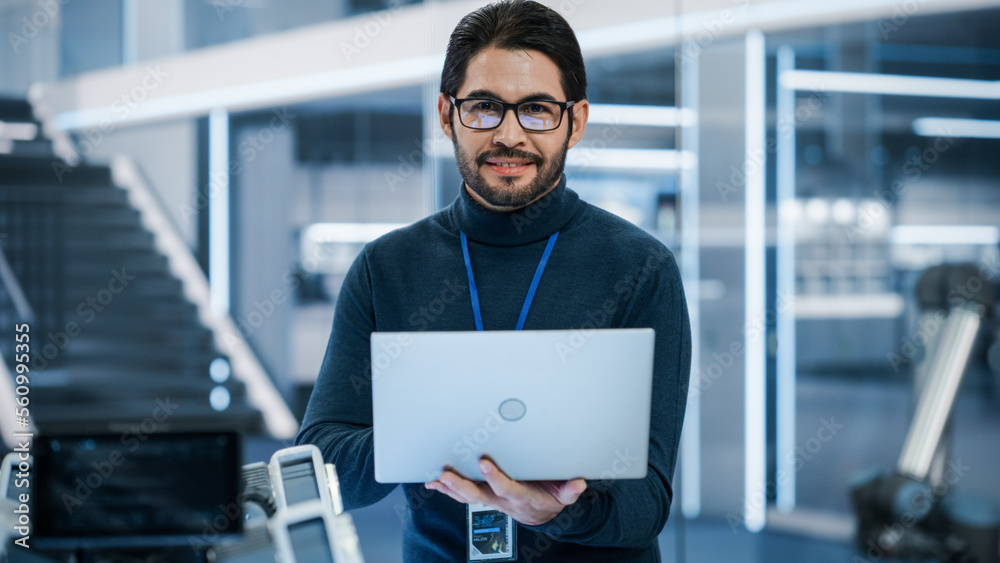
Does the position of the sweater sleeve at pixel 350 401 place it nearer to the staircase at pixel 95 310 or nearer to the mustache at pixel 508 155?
the mustache at pixel 508 155

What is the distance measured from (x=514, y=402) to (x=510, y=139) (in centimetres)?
53

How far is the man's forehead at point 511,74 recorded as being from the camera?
4.45 feet

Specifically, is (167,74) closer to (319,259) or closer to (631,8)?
(319,259)

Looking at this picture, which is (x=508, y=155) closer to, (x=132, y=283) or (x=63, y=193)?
(x=132, y=283)

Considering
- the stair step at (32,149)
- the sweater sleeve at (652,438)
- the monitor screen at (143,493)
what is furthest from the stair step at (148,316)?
the monitor screen at (143,493)

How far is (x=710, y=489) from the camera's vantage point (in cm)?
365

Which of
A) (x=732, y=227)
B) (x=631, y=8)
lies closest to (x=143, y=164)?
(x=631, y=8)

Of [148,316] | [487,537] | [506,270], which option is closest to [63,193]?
[148,316]

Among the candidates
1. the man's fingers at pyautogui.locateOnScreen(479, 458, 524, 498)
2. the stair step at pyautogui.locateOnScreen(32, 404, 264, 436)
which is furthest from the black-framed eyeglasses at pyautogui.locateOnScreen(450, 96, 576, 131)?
the stair step at pyautogui.locateOnScreen(32, 404, 264, 436)

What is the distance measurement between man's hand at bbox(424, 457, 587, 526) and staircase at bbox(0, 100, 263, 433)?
4.10 m

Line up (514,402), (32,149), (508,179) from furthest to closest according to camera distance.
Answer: (32,149), (508,179), (514,402)

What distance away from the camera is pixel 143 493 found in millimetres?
842

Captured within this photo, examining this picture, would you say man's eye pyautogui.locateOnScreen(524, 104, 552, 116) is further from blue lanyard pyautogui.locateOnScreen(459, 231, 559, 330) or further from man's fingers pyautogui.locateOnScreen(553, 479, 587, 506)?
man's fingers pyautogui.locateOnScreen(553, 479, 587, 506)

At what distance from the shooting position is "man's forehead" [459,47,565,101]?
4.45 feet
